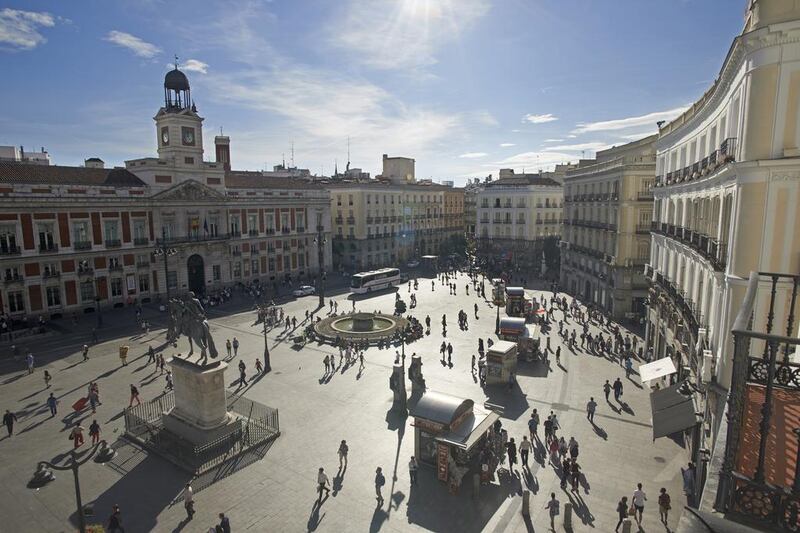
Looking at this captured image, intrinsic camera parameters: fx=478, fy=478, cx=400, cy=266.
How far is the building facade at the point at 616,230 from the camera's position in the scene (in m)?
38.2

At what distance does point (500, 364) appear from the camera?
24562 millimetres

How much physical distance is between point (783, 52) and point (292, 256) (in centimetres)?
5156

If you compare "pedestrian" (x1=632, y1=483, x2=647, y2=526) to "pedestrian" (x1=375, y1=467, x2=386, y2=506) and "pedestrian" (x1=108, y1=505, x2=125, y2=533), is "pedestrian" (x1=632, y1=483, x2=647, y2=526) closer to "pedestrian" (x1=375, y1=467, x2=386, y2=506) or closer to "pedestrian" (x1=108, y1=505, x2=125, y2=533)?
"pedestrian" (x1=375, y1=467, x2=386, y2=506)

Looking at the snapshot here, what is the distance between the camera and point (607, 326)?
1464 inches

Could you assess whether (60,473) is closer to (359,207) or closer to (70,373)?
(70,373)

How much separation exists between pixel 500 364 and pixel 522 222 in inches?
1970

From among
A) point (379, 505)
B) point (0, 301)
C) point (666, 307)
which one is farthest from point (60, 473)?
point (666, 307)

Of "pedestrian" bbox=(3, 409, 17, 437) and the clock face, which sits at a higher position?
the clock face

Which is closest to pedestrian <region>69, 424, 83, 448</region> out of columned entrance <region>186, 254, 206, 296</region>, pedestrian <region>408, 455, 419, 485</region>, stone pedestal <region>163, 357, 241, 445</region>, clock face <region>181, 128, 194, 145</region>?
stone pedestal <region>163, 357, 241, 445</region>

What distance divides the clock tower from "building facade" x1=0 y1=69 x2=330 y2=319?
97 mm

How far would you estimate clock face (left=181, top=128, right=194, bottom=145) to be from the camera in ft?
155

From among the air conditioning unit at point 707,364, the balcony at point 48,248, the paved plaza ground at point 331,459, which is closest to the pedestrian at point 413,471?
the paved plaza ground at point 331,459

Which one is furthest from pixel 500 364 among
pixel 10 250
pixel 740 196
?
pixel 10 250

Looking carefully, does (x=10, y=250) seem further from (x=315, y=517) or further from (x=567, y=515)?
(x=567, y=515)
